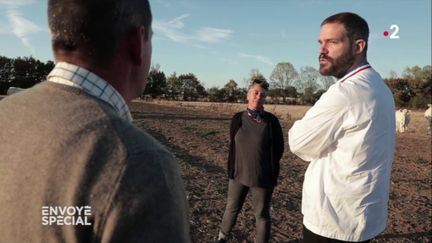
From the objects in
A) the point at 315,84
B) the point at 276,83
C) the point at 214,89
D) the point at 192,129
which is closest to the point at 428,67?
the point at 315,84

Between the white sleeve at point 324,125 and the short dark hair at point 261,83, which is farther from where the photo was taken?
the short dark hair at point 261,83

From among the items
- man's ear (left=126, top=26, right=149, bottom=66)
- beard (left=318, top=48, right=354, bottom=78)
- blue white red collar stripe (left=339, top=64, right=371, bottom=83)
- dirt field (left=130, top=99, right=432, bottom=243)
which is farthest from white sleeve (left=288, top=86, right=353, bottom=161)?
dirt field (left=130, top=99, right=432, bottom=243)

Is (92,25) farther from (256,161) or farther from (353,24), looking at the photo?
(256,161)

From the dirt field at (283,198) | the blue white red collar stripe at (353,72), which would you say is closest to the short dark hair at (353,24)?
the blue white red collar stripe at (353,72)

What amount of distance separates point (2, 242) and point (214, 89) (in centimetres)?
8301

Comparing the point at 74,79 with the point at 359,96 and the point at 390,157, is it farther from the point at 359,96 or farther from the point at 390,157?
the point at 390,157

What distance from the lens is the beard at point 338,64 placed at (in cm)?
277

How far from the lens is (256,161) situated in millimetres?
4582

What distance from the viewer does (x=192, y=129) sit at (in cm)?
1772

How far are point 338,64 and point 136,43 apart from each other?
194cm

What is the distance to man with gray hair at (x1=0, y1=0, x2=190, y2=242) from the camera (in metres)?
0.99

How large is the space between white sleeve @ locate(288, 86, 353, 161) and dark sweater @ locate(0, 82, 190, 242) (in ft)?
5.61

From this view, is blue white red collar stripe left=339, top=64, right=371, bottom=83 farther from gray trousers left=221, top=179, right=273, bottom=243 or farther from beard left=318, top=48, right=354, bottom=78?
gray trousers left=221, top=179, right=273, bottom=243

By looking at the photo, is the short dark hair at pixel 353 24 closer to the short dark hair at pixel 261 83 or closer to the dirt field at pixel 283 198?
the short dark hair at pixel 261 83
